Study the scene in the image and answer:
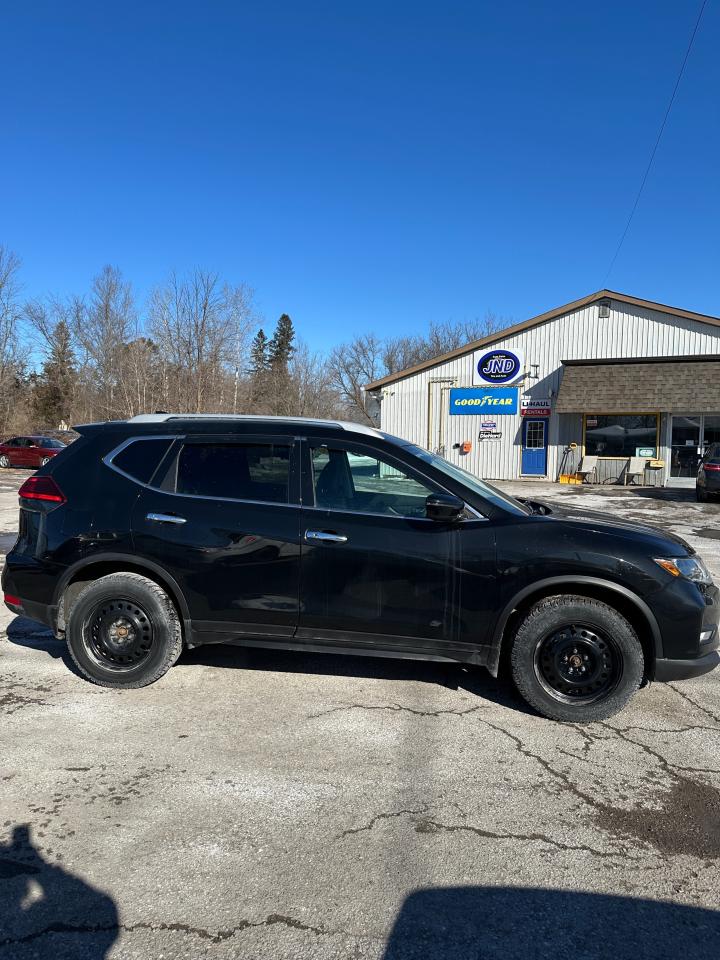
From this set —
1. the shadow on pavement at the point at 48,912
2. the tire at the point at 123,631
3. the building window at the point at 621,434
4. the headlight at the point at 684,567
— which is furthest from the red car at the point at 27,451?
the headlight at the point at 684,567

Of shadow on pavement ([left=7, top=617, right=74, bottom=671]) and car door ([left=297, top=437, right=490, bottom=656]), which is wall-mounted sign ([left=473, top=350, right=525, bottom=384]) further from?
car door ([left=297, top=437, right=490, bottom=656])

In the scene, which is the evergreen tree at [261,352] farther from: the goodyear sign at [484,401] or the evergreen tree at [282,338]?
the goodyear sign at [484,401]

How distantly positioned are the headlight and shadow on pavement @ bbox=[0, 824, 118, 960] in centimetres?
332

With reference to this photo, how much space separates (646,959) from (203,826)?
1.82 m

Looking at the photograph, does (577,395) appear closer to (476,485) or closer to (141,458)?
(476,485)

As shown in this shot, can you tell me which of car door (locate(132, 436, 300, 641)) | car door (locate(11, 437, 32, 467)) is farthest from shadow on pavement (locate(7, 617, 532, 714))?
car door (locate(11, 437, 32, 467))

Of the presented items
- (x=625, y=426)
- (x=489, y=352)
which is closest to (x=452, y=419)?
(x=489, y=352)

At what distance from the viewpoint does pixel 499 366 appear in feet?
88.4

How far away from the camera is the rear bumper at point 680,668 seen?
378 cm

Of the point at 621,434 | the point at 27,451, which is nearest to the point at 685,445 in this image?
the point at 621,434

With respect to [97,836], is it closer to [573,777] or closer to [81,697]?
[81,697]

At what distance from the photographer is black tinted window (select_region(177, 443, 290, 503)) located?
4273mm

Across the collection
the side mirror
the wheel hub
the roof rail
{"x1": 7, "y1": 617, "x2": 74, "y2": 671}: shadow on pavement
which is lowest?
{"x1": 7, "y1": 617, "x2": 74, "y2": 671}: shadow on pavement

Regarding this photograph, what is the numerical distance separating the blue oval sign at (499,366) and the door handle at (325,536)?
79.3ft
